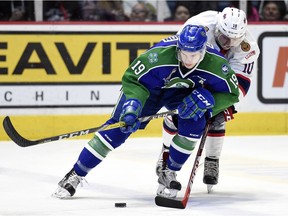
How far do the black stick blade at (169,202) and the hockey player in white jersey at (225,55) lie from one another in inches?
21.3

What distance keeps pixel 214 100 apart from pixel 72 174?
0.84 meters

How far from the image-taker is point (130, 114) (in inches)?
183

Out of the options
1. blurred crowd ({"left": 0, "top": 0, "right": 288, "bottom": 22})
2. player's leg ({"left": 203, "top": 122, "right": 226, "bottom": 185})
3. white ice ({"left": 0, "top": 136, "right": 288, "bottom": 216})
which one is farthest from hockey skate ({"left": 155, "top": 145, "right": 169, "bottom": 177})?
blurred crowd ({"left": 0, "top": 0, "right": 288, "bottom": 22})

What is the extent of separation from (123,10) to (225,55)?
2.67 m

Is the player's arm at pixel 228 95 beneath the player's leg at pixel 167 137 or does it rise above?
above

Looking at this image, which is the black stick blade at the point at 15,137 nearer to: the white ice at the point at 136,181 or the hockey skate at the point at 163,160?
the white ice at the point at 136,181

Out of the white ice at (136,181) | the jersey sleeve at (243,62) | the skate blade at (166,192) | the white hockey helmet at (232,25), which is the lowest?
the white ice at (136,181)

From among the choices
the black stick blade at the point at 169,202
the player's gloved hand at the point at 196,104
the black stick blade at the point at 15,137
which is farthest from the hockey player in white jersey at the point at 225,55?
the black stick blade at the point at 15,137

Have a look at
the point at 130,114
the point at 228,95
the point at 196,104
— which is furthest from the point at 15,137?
the point at 228,95

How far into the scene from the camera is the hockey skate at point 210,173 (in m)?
5.23

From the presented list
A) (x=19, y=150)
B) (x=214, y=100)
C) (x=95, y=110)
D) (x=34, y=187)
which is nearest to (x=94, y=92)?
(x=95, y=110)

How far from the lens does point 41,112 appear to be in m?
7.60

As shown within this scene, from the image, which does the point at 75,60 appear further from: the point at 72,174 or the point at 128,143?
the point at 72,174

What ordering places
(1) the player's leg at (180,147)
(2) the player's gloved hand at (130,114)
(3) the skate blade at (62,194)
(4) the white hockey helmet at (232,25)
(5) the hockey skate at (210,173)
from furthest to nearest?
(5) the hockey skate at (210,173) < (4) the white hockey helmet at (232,25) < (3) the skate blade at (62,194) < (1) the player's leg at (180,147) < (2) the player's gloved hand at (130,114)
